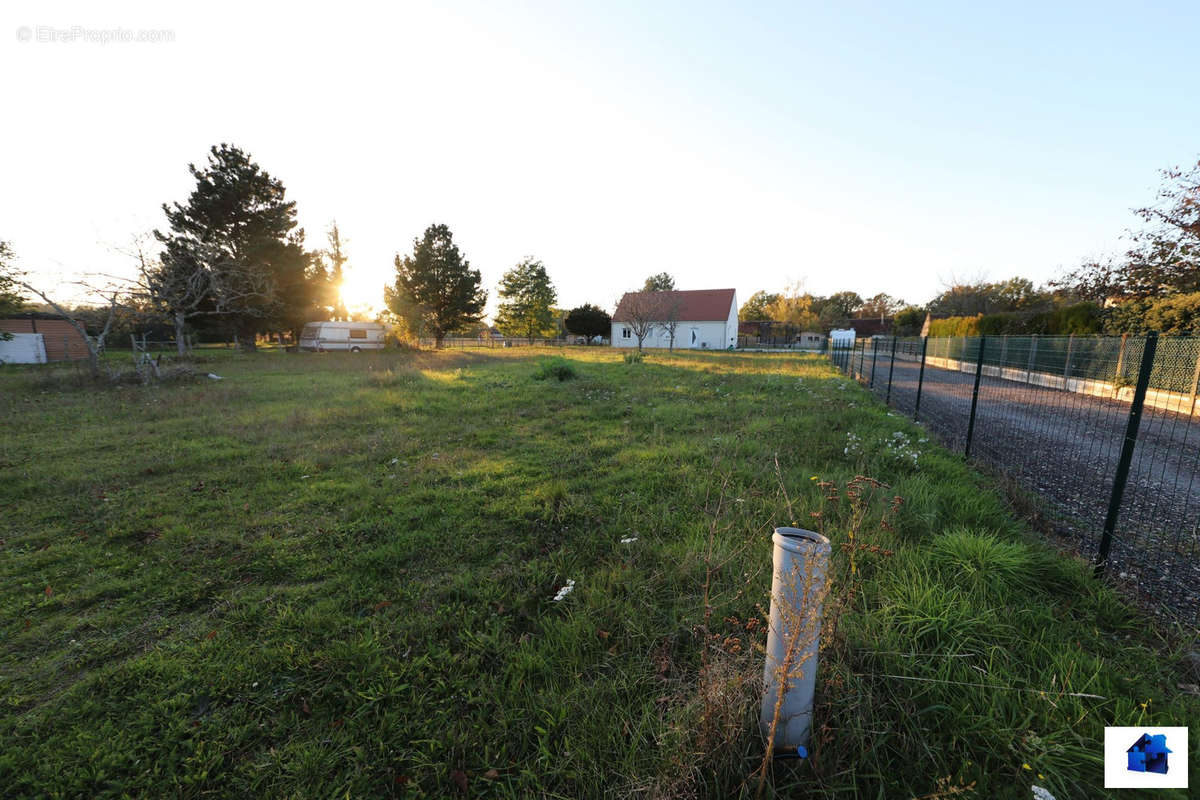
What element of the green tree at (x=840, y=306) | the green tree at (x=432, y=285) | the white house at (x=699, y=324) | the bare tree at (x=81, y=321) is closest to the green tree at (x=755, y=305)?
the green tree at (x=840, y=306)

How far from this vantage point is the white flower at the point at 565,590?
2.73m

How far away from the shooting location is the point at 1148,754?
153 centimetres

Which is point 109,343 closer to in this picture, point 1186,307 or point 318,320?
point 318,320

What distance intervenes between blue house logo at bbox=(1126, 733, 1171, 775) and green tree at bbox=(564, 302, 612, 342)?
156 ft

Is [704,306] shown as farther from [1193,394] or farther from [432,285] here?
[1193,394]

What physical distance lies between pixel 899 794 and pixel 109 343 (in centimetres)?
4316

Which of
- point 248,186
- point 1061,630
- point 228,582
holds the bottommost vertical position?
point 228,582

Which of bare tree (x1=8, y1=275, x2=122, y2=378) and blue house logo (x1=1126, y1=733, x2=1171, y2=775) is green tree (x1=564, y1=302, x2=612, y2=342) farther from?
blue house logo (x1=1126, y1=733, x2=1171, y2=775)

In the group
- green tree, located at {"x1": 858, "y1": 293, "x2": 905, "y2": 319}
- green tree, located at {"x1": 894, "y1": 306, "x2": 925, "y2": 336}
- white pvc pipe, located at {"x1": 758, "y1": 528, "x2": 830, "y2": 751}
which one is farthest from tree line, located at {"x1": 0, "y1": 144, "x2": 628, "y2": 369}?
green tree, located at {"x1": 858, "y1": 293, "x2": 905, "y2": 319}

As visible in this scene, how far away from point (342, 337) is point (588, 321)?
2572 cm

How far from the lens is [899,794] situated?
5.11 ft


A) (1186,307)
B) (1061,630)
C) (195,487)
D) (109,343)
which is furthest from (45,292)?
(1186,307)

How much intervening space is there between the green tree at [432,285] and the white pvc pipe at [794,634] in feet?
107

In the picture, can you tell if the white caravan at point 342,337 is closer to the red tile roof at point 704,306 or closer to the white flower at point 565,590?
the red tile roof at point 704,306
